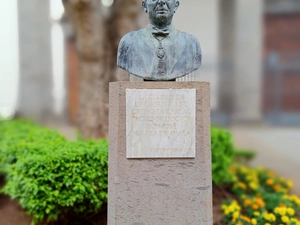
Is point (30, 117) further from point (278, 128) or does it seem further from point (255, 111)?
point (278, 128)

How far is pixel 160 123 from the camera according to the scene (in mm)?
3057

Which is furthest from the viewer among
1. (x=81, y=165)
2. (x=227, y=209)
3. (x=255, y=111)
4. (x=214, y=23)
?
(x=214, y=23)

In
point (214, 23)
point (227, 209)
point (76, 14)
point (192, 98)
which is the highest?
point (214, 23)

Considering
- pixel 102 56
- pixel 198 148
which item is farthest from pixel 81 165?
pixel 102 56

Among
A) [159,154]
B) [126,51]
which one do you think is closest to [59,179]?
[159,154]

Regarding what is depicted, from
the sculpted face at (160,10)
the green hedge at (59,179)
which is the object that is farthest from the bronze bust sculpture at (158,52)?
the green hedge at (59,179)

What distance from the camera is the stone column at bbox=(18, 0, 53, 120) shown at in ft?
33.6

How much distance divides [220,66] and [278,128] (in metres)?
3.08

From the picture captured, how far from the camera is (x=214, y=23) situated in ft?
51.3

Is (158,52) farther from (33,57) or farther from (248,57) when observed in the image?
(248,57)

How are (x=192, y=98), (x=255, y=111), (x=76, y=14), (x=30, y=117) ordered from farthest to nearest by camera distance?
(x=255, y=111) < (x=30, y=117) < (x=76, y=14) < (x=192, y=98)

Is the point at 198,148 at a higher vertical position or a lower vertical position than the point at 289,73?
lower

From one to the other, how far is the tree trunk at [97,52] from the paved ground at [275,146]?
330cm

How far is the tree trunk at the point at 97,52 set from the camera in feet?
17.9
